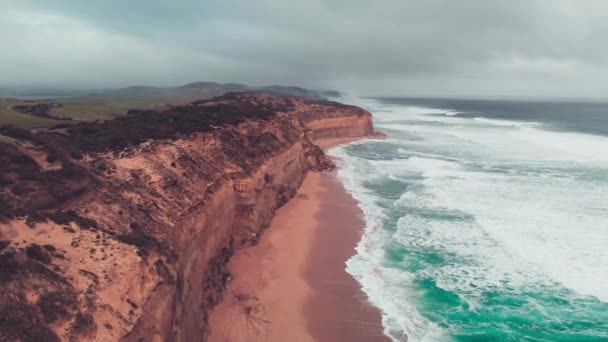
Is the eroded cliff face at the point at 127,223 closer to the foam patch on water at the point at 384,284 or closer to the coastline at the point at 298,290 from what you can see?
the coastline at the point at 298,290

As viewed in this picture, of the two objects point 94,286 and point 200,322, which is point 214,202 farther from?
A: point 94,286

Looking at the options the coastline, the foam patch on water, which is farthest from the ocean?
the coastline

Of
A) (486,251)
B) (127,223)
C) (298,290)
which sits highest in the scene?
(127,223)

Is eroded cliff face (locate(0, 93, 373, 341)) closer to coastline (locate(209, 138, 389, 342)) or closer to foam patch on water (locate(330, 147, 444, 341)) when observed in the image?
coastline (locate(209, 138, 389, 342))

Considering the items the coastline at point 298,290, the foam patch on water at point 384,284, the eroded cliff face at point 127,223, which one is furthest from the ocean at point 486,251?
the eroded cliff face at point 127,223

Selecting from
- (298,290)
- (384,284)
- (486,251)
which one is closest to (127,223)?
(298,290)

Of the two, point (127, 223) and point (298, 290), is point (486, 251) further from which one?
point (127, 223)
